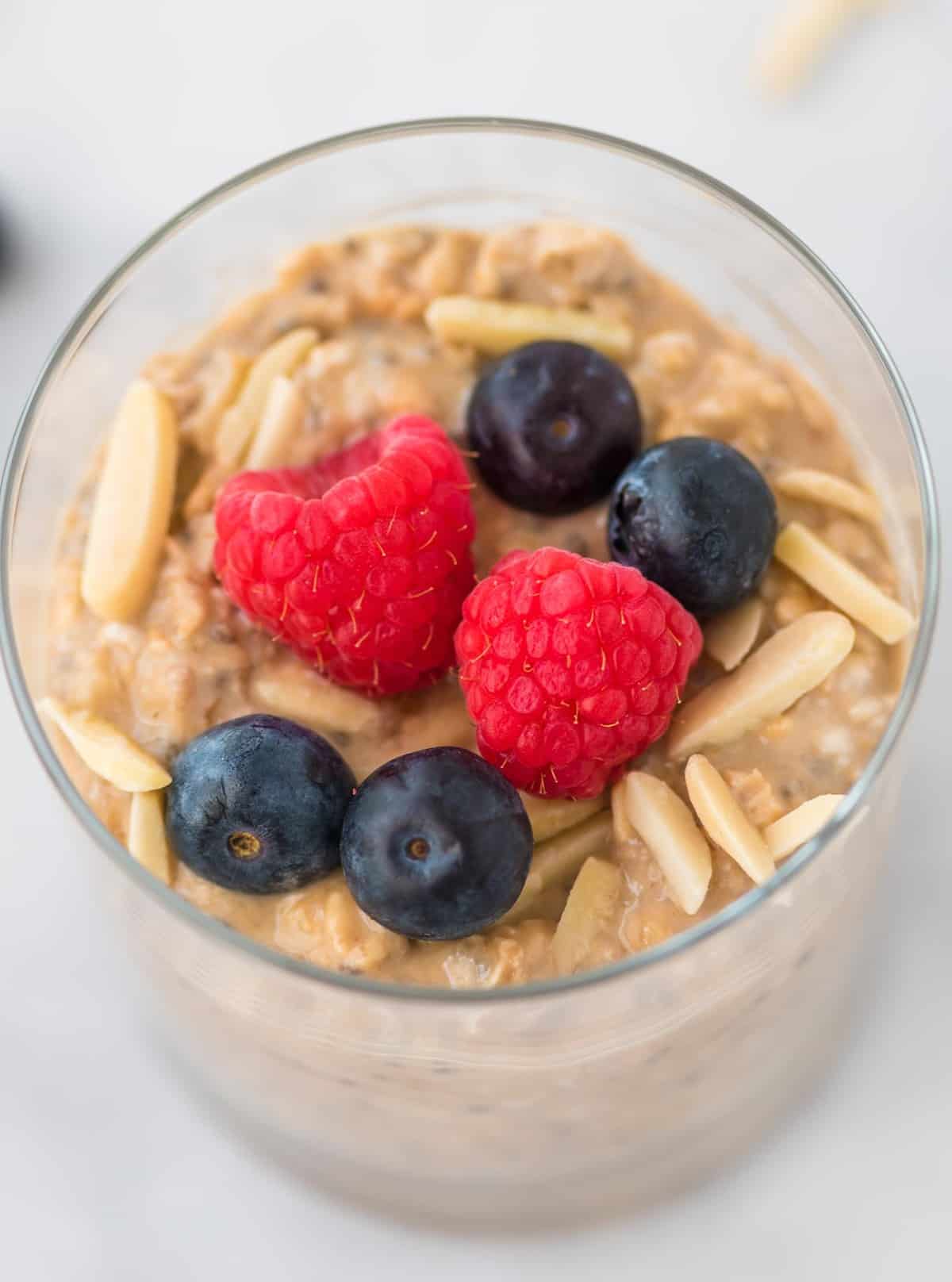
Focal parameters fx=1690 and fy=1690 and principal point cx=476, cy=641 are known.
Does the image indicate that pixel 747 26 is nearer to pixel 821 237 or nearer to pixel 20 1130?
pixel 821 237

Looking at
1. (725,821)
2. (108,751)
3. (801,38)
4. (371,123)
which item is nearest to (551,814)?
(725,821)

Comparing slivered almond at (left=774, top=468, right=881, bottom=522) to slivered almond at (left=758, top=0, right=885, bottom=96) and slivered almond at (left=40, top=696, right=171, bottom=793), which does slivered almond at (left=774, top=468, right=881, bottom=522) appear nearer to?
slivered almond at (left=40, top=696, right=171, bottom=793)

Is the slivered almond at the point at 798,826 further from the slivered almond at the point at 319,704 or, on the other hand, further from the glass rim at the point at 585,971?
the slivered almond at the point at 319,704

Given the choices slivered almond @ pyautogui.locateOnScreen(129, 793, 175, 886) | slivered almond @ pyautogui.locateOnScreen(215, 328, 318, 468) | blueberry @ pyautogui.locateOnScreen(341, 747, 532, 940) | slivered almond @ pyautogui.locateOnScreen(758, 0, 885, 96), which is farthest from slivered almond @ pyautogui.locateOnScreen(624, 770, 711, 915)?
slivered almond @ pyautogui.locateOnScreen(758, 0, 885, 96)

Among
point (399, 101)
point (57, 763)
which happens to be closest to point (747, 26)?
point (399, 101)

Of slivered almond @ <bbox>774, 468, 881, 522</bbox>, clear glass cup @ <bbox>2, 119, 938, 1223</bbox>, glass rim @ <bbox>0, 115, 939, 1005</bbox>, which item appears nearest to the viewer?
glass rim @ <bbox>0, 115, 939, 1005</bbox>
